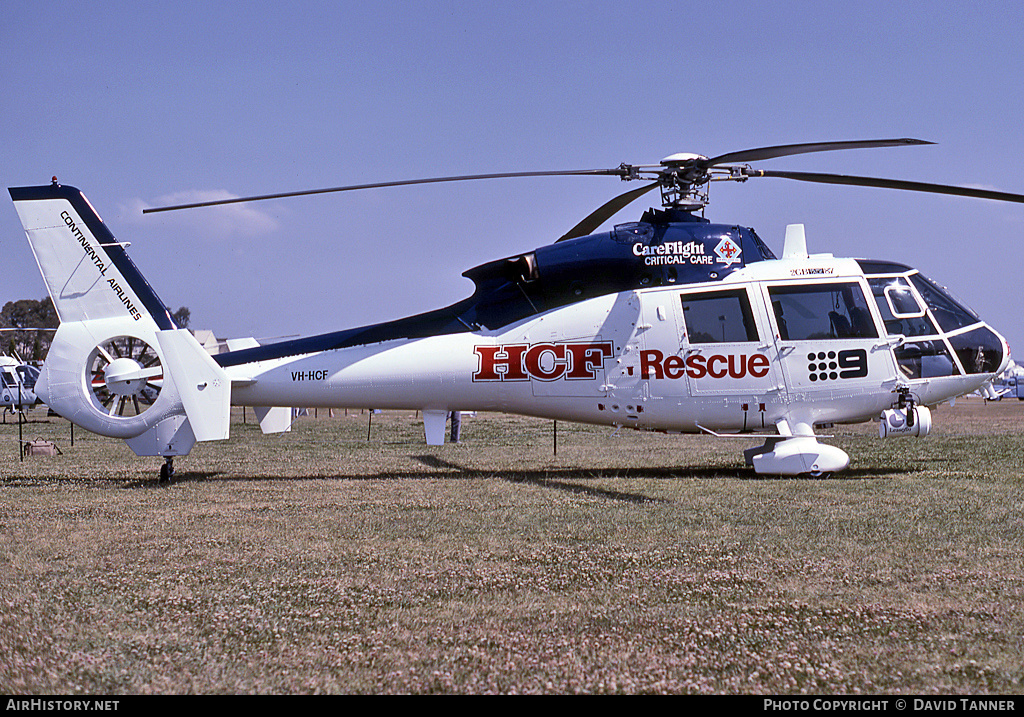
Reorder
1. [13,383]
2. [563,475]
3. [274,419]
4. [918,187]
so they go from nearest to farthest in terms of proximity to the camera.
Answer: [918,187] < [563,475] < [274,419] < [13,383]

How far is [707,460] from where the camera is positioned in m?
15.9

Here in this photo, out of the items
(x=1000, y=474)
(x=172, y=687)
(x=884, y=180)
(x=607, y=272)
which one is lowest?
(x=172, y=687)

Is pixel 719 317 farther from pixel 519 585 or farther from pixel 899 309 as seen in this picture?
pixel 519 585

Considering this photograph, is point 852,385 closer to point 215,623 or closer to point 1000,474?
point 1000,474

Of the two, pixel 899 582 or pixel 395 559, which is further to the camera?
pixel 395 559

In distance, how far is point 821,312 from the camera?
12781mm

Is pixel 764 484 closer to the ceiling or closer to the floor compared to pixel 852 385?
closer to the floor

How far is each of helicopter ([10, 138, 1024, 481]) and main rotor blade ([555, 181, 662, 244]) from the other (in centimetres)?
5

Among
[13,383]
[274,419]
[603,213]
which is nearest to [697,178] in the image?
[603,213]

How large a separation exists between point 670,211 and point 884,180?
313 centimetres

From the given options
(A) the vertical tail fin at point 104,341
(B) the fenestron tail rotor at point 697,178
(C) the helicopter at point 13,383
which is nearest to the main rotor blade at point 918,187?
(B) the fenestron tail rotor at point 697,178

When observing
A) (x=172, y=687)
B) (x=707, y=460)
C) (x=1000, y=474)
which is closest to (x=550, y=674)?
(x=172, y=687)

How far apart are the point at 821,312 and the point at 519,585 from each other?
815 centimetres

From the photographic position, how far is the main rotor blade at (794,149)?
10061 millimetres
